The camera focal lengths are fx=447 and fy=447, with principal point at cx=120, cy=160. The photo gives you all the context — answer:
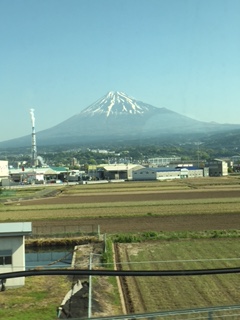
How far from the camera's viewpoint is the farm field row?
4.85 metres

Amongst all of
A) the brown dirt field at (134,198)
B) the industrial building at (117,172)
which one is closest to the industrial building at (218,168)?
the industrial building at (117,172)

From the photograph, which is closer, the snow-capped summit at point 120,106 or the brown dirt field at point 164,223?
the brown dirt field at point 164,223

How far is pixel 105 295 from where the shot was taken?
5.34m

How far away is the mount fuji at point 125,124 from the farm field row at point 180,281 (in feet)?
443

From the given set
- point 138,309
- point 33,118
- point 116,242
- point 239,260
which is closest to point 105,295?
point 138,309

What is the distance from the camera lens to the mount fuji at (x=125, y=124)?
151 metres

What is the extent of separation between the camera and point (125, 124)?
16850 centimetres

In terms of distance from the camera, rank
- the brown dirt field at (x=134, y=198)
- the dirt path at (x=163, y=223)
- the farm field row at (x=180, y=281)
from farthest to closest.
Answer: the brown dirt field at (x=134, y=198), the dirt path at (x=163, y=223), the farm field row at (x=180, y=281)

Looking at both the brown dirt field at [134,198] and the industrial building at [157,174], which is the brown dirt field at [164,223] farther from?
the industrial building at [157,174]

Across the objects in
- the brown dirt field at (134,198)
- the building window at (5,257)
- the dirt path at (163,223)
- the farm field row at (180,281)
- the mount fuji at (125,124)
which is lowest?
the dirt path at (163,223)

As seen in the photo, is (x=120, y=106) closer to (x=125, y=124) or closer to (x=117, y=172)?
(x=125, y=124)

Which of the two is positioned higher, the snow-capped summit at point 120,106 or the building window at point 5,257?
the snow-capped summit at point 120,106

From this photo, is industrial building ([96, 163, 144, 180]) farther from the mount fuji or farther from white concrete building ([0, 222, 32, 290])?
the mount fuji

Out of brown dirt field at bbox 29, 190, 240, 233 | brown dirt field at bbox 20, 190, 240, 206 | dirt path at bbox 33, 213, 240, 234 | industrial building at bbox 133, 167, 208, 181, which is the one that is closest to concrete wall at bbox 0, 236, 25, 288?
dirt path at bbox 33, 213, 240, 234
